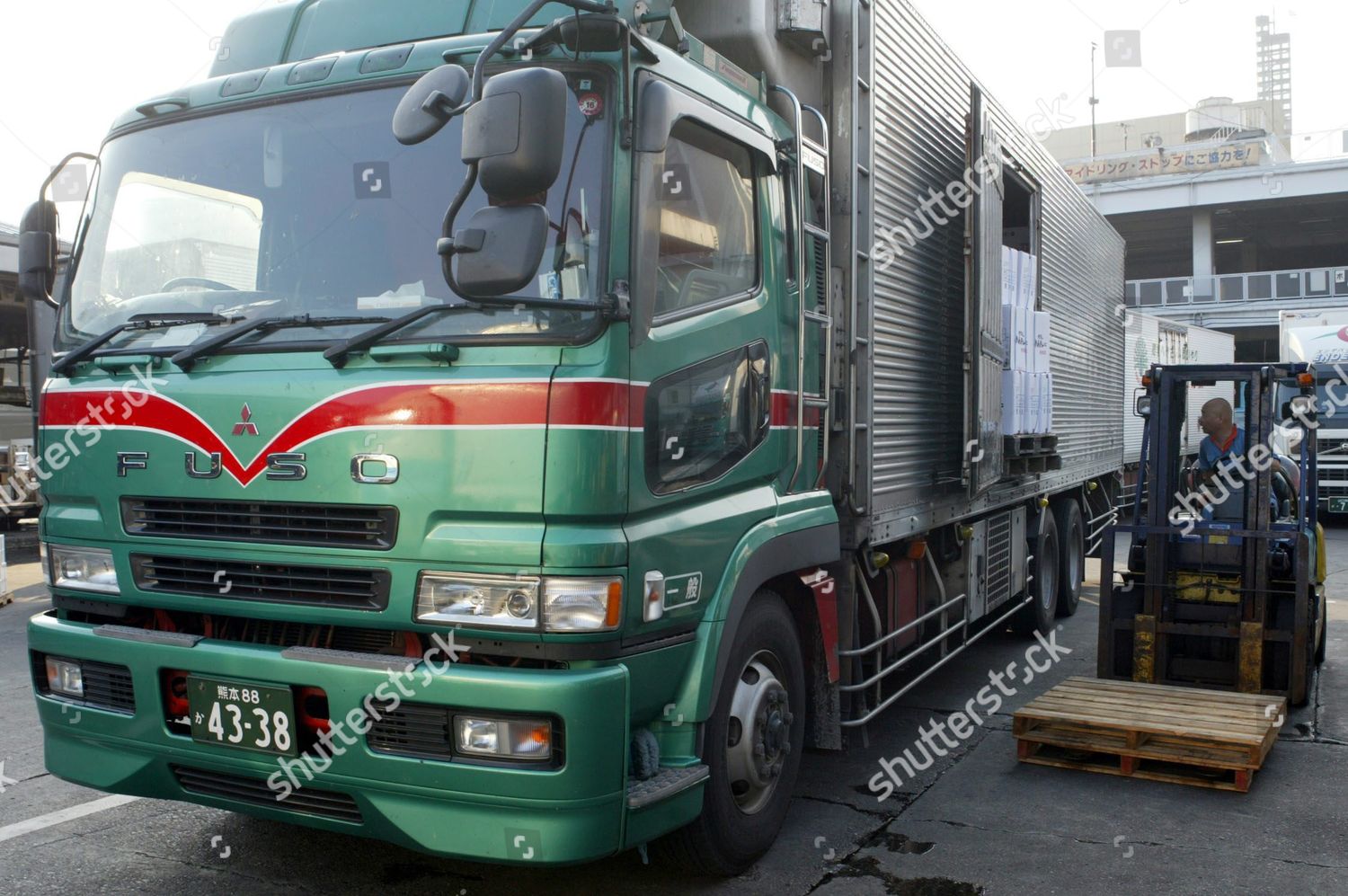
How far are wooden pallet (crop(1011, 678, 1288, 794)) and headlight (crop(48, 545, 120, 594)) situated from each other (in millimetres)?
4116

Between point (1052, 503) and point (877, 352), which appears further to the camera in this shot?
point (1052, 503)

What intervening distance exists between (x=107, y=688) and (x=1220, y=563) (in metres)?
6.10

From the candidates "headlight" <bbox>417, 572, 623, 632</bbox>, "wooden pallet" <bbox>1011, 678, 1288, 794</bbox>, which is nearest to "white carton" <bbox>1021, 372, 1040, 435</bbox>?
"wooden pallet" <bbox>1011, 678, 1288, 794</bbox>

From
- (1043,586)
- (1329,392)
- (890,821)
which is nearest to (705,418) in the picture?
(890,821)

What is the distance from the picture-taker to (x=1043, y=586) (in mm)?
9156

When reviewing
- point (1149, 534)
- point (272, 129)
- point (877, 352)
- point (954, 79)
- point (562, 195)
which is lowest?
point (1149, 534)

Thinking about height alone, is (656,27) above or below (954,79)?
below

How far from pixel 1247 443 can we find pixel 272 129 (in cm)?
579

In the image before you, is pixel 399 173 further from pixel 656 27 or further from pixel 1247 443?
pixel 1247 443

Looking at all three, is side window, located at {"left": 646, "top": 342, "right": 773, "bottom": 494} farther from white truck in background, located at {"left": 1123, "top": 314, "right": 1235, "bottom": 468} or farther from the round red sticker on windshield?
white truck in background, located at {"left": 1123, "top": 314, "right": 1235, "bottom": 468}

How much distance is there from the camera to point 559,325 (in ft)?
11.1

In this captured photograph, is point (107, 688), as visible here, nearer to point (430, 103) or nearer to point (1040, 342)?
point (430, 103)

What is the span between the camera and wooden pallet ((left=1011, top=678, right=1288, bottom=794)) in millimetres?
5387

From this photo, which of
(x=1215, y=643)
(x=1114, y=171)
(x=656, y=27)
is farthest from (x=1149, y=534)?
(x=1114, y=171)
